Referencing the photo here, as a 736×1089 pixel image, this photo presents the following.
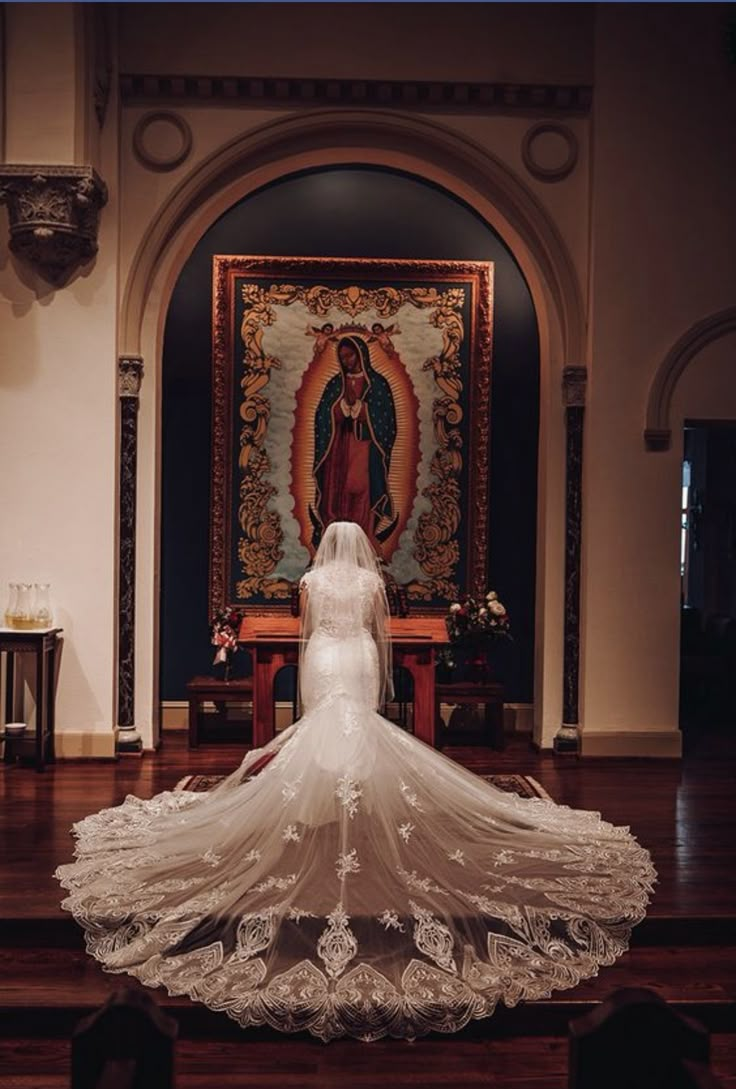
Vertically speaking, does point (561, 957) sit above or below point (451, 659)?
below

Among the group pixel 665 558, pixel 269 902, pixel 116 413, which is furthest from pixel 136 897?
pixel 665 558

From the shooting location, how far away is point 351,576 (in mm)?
6152

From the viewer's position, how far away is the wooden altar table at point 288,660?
7.32 meters

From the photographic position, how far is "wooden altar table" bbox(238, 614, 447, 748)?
732 cm

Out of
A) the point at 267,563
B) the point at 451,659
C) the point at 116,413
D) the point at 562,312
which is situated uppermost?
the point at 562,312

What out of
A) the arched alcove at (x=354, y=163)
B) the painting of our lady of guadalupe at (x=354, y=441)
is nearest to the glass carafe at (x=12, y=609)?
the arched alcove at (x=354, y=163)

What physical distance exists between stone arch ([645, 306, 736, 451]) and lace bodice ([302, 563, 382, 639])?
269 cm

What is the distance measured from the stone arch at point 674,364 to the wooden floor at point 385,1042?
268 cm

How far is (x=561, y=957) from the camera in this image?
13.9 feet

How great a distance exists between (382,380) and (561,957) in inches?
203

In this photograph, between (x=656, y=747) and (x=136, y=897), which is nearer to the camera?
(x=136, y=897)

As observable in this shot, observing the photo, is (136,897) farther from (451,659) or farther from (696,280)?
(696,280)

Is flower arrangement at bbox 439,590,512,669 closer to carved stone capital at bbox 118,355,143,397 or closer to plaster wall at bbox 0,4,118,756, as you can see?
plaster wall at bbox 0,4,118,756

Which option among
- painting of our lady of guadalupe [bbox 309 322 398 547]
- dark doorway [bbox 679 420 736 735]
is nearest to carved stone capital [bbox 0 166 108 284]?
painting of our lady of guadalupe [bbox 309 322 398 547]
